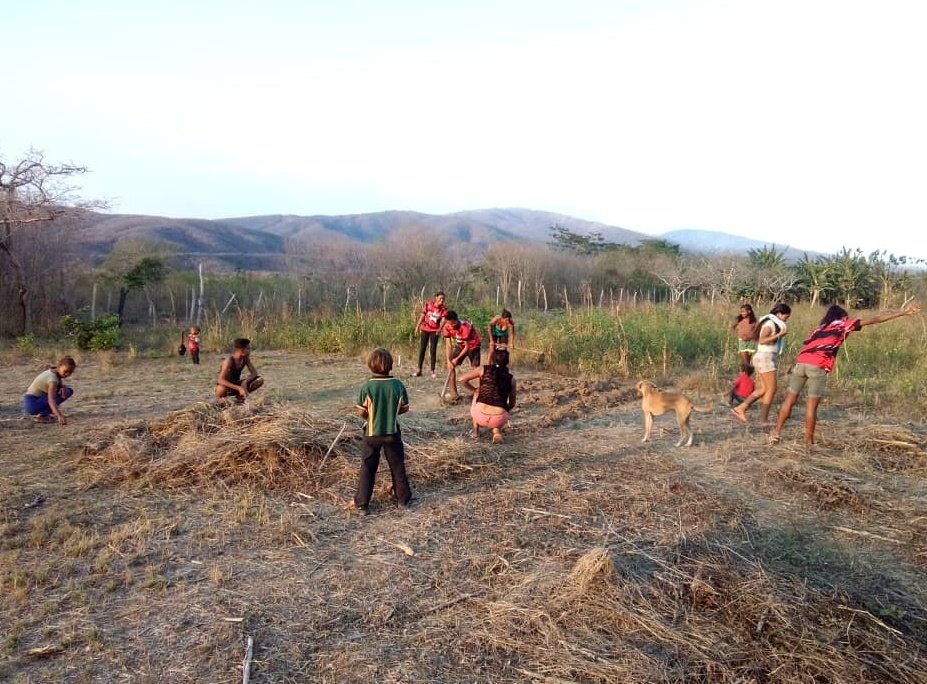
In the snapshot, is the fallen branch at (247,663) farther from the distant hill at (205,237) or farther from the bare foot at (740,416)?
the distant hill at (205,237)

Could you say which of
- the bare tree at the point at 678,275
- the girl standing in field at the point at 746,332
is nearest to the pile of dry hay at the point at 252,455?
the girl standing in field at the point at 746,332

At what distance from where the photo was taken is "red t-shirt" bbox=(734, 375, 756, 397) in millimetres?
8117

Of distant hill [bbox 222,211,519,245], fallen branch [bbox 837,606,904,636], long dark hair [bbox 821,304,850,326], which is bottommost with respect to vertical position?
fallen branch [bbox 837,606,904,636]

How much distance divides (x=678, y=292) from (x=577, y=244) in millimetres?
13663

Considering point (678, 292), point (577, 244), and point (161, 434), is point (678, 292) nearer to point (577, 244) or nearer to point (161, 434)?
point (577, 244)

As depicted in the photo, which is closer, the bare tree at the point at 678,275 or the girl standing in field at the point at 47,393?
the girl standing in field at the point at 47,393

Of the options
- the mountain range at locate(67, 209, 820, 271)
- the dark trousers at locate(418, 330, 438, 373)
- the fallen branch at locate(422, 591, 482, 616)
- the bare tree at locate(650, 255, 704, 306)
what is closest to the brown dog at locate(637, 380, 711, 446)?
the fallen branch at locate(422, 591, 482, 616)

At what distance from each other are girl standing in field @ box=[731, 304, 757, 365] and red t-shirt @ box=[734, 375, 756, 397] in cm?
32

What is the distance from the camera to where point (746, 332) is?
8.12m

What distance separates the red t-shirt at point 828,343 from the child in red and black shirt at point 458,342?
13.8ft

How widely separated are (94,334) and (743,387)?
13.0 meters

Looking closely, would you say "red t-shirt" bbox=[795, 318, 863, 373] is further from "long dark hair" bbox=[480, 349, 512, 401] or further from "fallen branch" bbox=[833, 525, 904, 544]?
"long dark hair" bbox=[480, 349, 512, 401]

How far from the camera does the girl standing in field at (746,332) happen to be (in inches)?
319

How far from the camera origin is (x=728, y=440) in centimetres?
679
